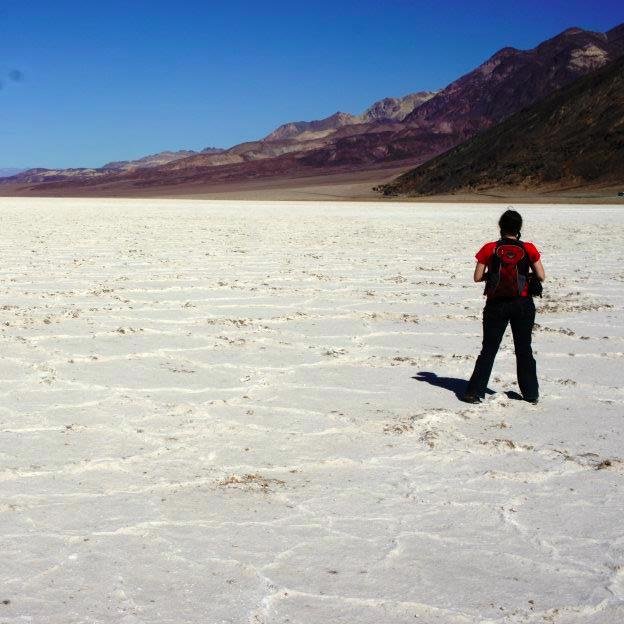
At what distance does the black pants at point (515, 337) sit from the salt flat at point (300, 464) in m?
0.14

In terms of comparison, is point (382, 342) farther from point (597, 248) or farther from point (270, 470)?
point (597, 248)

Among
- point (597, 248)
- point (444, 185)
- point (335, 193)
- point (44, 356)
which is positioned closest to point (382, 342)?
point (44, 356)

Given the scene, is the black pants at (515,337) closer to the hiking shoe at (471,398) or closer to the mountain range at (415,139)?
the hiking shoe at (471,398)

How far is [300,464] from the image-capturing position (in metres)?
3.78

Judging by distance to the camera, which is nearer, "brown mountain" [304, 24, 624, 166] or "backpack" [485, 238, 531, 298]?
"backpack" [485, 238, 531, 298]

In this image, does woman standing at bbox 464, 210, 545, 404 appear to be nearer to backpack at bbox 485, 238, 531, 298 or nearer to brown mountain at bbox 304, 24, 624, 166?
backpack at bbox 485, 238, 531, 298

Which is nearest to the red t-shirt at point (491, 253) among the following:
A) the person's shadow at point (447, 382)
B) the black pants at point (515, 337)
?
the black pants at point (515, 337)

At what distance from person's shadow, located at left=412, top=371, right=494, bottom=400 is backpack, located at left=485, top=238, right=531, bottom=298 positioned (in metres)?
0.71

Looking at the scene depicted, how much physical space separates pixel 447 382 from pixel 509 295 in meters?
0.88

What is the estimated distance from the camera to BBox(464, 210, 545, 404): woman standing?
4.47 metres

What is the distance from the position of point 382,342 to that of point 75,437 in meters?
2.86

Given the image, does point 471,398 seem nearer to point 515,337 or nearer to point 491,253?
point 515,337

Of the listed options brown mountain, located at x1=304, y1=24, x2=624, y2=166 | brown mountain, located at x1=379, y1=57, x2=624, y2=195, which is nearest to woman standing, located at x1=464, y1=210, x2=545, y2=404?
brown mountain, located at x1=379, y1=57, x2=624, y2=195

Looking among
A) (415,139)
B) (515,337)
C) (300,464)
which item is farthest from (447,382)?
(415,139)
